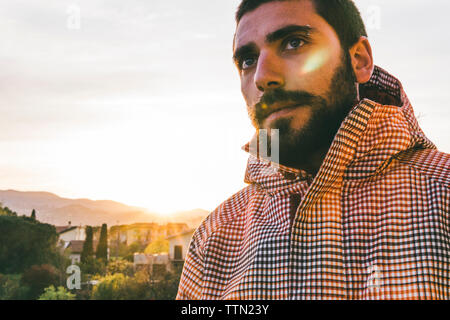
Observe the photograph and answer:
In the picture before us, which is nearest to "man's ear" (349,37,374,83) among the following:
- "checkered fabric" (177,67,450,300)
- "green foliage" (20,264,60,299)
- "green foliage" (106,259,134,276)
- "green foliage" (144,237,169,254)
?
"checkered fabric" (177,67,450,300)

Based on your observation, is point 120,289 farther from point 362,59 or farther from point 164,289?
point 362,59

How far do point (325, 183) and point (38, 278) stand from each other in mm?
51088

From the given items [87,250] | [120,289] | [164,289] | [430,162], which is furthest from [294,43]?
[87,250]

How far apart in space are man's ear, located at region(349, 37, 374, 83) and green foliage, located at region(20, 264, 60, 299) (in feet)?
167

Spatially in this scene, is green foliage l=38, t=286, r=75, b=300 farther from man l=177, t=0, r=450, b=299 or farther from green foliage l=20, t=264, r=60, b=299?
man l=177, t=0, r=450, b=299

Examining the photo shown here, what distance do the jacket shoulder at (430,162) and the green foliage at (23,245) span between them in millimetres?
54406

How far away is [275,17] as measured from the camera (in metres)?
1.68

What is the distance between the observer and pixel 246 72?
186 centimetres

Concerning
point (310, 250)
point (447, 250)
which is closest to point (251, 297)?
point (310, 250)

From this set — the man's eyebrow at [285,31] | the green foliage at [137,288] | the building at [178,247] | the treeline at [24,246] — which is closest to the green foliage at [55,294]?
the green foliage at [137,288]

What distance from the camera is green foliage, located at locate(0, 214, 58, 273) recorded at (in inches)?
1924

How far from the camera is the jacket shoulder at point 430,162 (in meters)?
1.43

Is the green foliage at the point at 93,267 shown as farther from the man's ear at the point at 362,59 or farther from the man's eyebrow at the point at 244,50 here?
the man's ear at the point at 362,59
